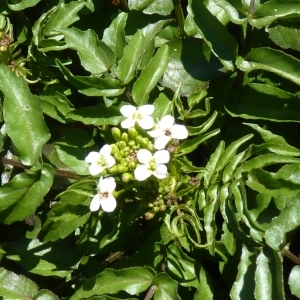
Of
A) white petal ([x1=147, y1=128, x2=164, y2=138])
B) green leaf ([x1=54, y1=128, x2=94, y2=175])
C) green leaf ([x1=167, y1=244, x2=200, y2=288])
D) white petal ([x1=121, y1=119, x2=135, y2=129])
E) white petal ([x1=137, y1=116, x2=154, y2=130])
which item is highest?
white petal ([x1=137, y1=116, x2=154, y2=130])

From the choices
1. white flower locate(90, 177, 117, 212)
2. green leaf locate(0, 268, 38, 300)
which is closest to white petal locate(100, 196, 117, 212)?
white flower locate(90, 177, 117, 212)

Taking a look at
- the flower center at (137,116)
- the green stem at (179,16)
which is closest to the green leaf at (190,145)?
the flower center at (137,116)

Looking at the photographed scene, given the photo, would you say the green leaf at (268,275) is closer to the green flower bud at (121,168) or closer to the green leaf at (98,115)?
the green flower bud at (121,168)

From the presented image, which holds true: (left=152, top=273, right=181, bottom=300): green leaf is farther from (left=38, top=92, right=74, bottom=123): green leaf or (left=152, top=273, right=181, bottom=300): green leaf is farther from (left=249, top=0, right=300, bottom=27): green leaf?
(left=249, top=0, right=300, bottom=27): green leaf

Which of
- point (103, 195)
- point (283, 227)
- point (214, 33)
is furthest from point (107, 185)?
point (214, 33)

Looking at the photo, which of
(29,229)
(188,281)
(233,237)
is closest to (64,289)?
(29,229)

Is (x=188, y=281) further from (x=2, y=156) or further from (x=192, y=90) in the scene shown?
(x=2, y=156)
